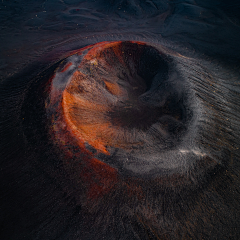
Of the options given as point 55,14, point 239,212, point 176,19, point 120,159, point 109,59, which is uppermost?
point 176,19

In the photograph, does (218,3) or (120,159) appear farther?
(218,3)

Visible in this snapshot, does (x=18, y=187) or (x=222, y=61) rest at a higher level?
(x=222, y=61)

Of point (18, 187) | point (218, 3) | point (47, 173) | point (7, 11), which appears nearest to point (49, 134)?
point (47, 173)

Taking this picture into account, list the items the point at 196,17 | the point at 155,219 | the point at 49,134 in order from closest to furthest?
the point at 155,219
the point at 49,134
the point at 196,17

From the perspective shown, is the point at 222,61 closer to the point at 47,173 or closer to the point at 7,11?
the point at 47,173

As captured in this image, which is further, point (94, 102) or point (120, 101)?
point (120, 101)

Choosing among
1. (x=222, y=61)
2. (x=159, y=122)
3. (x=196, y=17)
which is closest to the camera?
(x=159, y=122)
